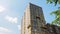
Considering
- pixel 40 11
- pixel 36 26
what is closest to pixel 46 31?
pixel 36 26

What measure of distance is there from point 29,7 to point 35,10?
0.47m

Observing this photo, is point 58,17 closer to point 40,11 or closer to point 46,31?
point 46,31

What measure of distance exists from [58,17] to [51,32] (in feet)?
11.2

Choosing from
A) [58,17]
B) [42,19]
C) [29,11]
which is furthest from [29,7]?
[58,17]

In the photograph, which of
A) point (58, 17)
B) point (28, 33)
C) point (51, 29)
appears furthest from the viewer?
point (51, 29)

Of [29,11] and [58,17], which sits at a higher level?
[29,11]

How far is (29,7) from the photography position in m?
9.60

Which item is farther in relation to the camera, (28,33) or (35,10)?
(35,10)

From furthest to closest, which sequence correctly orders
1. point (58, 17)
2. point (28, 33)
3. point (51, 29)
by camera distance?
point (51, 29) → point (28, 33) → point (58, 17)

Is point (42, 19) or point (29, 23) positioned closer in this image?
point (29, 23)

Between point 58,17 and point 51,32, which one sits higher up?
point 58,17

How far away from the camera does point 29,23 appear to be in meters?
8.89

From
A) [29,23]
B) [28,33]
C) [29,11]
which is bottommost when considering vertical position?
[28,33]

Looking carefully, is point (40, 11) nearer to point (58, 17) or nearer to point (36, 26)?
point (36, 26)
